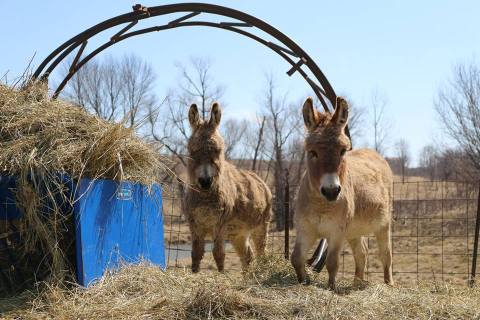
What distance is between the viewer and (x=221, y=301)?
15.2 ft

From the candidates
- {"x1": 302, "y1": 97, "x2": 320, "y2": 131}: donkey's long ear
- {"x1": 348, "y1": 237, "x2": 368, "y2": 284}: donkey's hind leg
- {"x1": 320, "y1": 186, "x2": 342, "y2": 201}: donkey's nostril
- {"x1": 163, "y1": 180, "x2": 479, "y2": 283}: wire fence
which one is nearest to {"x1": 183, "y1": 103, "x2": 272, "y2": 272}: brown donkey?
{"x1": 163, "y1": 180, "x2": 479, "y2": 283}: wire fence

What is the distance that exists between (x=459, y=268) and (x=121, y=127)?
10.2m

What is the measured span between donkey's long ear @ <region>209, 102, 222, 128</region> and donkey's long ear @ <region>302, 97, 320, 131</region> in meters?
1.47

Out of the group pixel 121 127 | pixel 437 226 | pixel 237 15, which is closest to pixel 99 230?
pixel 121 127

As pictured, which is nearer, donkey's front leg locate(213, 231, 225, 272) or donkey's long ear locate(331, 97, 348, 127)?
donkey's long ear locate(331, 97, 348, 127)

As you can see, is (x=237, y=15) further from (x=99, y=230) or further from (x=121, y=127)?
(x=99, y=230)

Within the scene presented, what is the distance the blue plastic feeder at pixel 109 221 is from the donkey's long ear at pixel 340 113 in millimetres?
2284

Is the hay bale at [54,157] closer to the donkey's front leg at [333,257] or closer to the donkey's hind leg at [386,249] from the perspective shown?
the donkey's front leg at [333,257]

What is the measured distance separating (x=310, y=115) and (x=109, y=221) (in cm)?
252

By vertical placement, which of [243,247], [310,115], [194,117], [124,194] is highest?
[194,117]

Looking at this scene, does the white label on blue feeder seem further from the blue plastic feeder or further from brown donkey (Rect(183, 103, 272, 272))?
brown donkey (Rect(183, 103, 272, 272))

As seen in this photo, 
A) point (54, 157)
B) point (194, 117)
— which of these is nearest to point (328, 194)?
point (194, 117)

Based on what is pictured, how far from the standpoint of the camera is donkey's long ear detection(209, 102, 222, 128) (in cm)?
712

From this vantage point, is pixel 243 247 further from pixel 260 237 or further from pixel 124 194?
pixel 124 194
